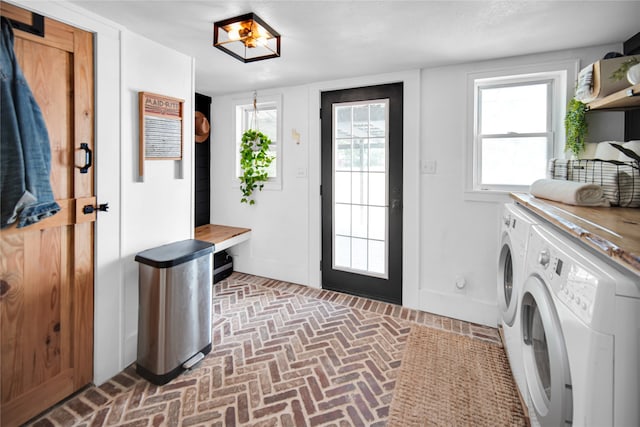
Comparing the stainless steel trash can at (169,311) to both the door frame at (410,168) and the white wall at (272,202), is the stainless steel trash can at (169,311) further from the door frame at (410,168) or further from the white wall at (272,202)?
the door frame at (410,168)

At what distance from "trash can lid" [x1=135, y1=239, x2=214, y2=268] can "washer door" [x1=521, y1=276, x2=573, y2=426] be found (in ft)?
6.33

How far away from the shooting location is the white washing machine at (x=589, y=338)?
81cm

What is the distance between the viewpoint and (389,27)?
209 cm

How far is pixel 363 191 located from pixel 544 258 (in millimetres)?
2125

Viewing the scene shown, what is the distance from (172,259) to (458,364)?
2076mm

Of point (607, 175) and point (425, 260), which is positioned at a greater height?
point (607, 175)

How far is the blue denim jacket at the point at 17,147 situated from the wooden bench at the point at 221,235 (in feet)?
5.69

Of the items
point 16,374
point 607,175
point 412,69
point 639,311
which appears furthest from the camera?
point 412,69

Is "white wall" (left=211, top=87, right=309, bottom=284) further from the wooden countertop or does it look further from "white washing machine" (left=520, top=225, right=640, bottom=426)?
"white washing machine" (left=520, top=225, right=640, bottom=426)

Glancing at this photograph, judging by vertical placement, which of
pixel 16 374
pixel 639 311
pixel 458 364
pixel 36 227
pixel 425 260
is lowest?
pixel 458 364

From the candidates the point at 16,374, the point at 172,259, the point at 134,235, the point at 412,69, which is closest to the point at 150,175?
the point at 134,235

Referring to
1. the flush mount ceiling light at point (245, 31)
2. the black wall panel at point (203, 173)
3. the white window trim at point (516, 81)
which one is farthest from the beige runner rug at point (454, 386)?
the black wall panel at point (203, 173)

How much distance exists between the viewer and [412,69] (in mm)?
2928

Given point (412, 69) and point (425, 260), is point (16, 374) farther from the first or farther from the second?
point (412, 69)
